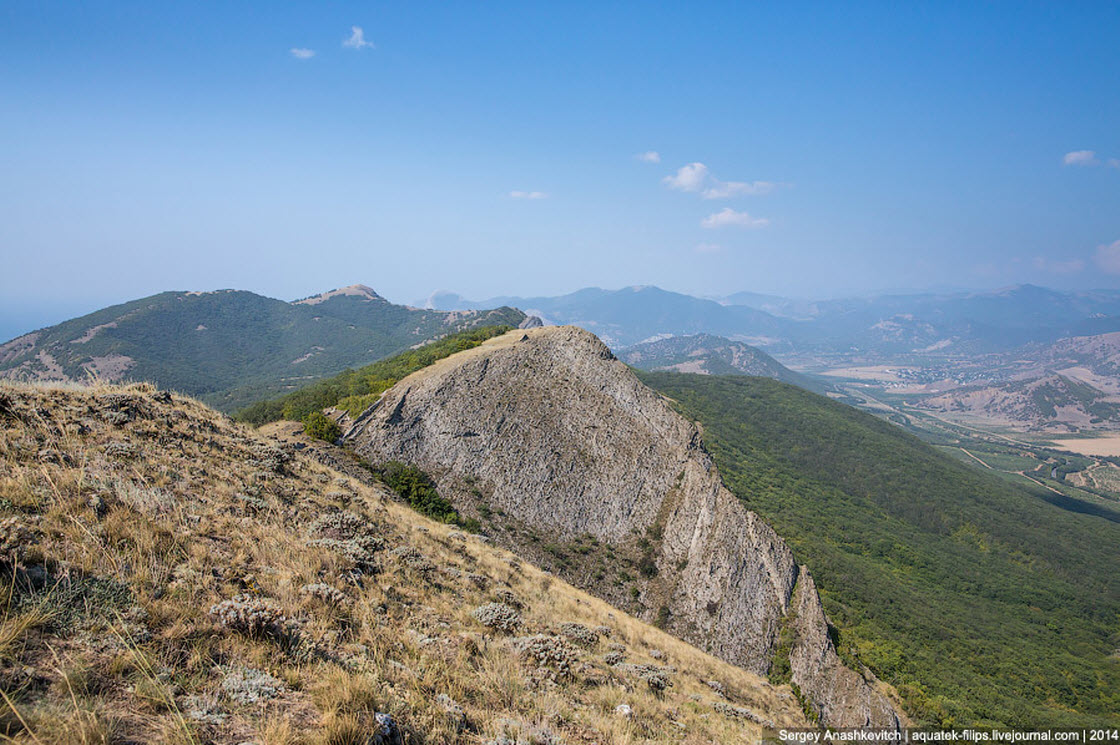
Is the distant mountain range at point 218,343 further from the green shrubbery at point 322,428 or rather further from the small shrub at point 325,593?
the small shrub at point 325,593

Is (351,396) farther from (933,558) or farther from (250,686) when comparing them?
(933,558)

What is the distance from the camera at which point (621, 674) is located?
1060 centimetres

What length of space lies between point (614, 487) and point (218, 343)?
17466 centimetres

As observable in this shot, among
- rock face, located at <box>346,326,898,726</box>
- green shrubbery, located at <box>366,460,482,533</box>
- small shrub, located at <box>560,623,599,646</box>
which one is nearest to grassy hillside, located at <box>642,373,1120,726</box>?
rock face, located at <box>346,326,898,726</box>

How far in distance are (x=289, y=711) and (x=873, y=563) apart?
3468 inches

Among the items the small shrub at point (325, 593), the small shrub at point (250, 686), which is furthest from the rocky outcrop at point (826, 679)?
the small shrub at point (250, 686)

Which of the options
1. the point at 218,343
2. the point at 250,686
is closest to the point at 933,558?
the point at 250,686

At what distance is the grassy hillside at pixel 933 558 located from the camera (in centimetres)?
4734

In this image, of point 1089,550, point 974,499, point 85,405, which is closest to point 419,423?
point 85,405

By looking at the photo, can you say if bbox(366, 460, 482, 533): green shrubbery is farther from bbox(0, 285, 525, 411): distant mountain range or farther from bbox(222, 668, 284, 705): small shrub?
bbox(0, 285, 525, 411): distant mountain range

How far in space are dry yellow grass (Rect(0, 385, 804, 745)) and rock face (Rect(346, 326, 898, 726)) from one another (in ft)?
56.1

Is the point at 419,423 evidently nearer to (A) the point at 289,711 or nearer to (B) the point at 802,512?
(A) the point at 289,711

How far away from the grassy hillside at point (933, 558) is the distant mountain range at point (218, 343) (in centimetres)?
9273

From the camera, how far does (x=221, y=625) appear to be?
5.28m
